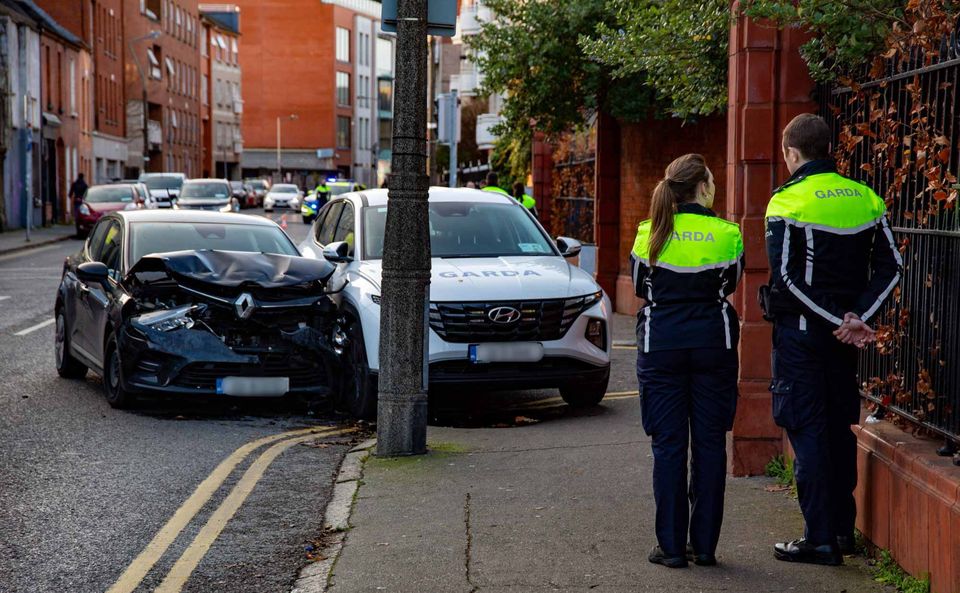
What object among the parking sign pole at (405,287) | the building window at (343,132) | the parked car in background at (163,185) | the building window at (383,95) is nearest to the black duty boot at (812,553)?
the parking sign pole at (405,287)

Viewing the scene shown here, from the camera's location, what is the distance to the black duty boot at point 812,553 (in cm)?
582

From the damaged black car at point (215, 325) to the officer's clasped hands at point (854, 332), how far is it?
5712 mm

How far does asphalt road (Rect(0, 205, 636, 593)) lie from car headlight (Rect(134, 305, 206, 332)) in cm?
71

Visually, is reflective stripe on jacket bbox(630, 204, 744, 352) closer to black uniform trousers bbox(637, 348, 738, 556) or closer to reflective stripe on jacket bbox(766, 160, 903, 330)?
black uniform trousers bbox(637, 348, 738, 556)

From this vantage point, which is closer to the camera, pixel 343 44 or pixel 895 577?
pixel 895 577

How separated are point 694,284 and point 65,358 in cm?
817

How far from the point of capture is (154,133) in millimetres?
82188

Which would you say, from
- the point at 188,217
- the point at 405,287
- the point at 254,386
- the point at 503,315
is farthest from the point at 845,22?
the point at 188,217

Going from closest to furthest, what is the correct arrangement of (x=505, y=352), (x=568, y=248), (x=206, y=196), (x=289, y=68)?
(x=505, y=352), (x=568, y=248), (x=206, y=196), (x=289, y=68)

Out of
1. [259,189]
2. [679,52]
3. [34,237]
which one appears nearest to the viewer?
[679,52]

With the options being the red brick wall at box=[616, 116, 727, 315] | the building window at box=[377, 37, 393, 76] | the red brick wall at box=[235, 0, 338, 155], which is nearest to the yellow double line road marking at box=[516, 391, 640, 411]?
the red brick wall at box=[616, 116, 727, 315]

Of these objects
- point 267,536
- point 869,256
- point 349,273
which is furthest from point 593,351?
point 869,256

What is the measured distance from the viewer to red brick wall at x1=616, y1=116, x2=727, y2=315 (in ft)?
57.0

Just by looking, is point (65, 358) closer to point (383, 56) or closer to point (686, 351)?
point (686, 351)
